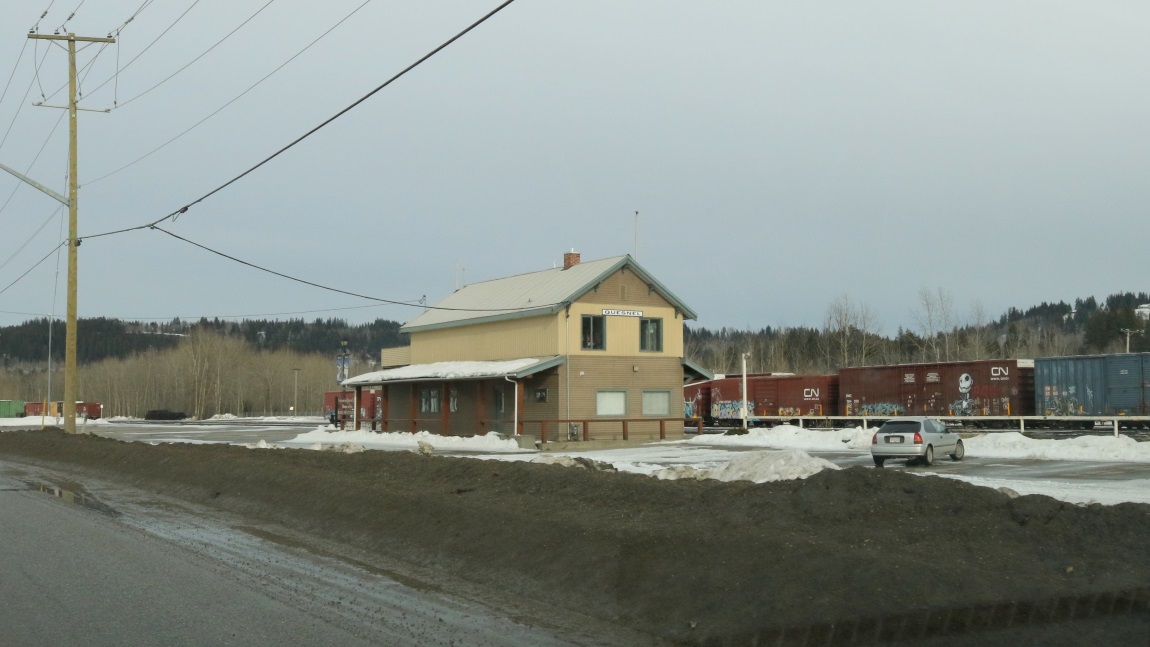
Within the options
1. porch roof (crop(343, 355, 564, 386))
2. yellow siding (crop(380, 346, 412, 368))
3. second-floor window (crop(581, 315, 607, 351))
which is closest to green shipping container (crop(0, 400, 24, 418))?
yellow siding (crop(380, 346, 412, 368))

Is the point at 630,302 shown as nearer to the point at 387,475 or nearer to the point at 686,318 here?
the point at 686,318

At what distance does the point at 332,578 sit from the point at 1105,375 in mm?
38940

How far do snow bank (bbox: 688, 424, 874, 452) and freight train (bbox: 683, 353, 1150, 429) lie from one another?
544cm

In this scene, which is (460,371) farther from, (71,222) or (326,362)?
(326,362)

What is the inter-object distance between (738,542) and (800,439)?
31.1 metres

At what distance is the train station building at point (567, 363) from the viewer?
42219 mm

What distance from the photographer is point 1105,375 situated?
135ft

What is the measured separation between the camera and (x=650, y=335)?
148ft

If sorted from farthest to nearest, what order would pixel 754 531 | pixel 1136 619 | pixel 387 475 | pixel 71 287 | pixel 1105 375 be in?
pixel 1105 375 → pixel 71 287 → pixel 387 475 → pixel 754 531 → pixel 1136 619

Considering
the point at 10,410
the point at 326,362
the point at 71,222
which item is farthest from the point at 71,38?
the point at 326,362

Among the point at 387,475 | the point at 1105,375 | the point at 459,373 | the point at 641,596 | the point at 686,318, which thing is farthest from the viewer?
the point at 686,318

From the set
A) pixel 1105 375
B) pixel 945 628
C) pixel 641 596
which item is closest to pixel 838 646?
pixel 945 628

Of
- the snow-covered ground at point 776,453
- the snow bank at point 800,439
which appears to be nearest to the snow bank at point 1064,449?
the snow-covered ground at point 776,453

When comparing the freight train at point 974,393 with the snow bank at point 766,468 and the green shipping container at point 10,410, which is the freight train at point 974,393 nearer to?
the snow bank at point 766,468
